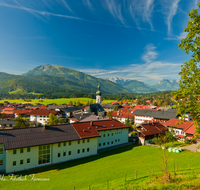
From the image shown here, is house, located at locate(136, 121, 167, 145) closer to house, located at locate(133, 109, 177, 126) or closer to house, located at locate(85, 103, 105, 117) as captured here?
house, located at locate(133, 109, 177, 126)

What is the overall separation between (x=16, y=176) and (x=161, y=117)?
7075 cm

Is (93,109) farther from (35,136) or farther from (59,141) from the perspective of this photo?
(35,136)

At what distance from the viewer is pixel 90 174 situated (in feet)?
73.3

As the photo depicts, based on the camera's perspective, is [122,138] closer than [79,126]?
No

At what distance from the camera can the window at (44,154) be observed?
1100 inches

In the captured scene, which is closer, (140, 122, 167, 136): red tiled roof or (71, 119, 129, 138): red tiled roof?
(71, 119, 129, 138): red tiled roof

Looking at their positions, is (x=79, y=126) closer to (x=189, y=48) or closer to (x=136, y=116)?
(x=189, y=48)

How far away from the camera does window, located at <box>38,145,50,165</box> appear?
2793 cm

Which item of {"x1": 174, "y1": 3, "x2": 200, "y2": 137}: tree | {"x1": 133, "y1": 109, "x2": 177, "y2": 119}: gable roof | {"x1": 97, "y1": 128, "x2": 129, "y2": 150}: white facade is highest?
{"x1": 174, "y1": 3, "x2": 200, "y2": 137}: tree

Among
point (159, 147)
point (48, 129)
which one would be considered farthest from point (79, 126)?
point (159, 147)

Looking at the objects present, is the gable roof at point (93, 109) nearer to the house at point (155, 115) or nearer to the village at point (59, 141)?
the house at point (155, 115)

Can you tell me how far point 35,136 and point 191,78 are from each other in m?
29.8

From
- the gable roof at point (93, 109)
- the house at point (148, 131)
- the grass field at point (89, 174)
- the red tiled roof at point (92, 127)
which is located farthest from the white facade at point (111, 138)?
the gable roof at point (93, 109)

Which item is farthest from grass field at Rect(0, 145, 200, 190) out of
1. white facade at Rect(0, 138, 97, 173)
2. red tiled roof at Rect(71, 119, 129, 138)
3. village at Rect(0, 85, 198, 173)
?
red tiled roof at Rect(71, 119, 129, 138)
